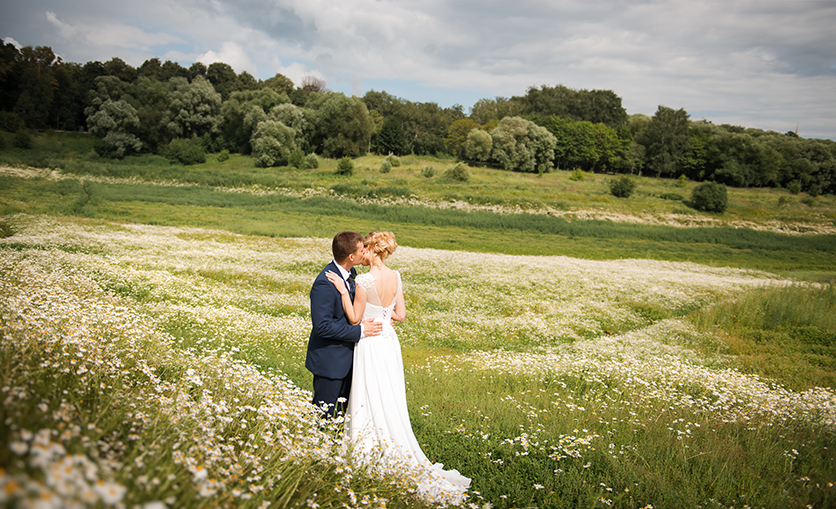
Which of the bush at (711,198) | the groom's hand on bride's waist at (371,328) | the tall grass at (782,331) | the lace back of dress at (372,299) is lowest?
the tall grass at (782,331)

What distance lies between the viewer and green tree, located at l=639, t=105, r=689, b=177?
313 ft

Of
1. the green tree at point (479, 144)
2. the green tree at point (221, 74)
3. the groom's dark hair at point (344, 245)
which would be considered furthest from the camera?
the green tree at point (221, 74)

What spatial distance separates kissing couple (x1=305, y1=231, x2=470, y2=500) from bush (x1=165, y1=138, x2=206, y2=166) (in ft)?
275

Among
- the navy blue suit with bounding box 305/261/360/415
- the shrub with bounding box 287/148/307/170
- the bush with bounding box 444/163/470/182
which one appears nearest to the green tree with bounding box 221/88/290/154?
the shrub with bounding box 287/148/307/170

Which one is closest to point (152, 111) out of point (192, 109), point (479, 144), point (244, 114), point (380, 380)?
point (192, 109)

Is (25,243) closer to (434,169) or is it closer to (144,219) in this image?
(144,219)

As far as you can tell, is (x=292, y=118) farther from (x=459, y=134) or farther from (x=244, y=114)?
(x=459, y=134)

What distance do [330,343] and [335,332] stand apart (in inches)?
15.1

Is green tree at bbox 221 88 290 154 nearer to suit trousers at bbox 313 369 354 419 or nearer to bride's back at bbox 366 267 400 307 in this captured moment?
bride's back at bbox 366 267 400 307

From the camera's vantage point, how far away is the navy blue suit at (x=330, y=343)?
5.50 metres

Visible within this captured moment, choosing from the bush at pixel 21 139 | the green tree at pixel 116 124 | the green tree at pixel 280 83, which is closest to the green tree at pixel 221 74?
the green tree at pixel 280 83

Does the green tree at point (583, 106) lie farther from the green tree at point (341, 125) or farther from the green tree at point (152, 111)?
the green tree at point (152, 111)

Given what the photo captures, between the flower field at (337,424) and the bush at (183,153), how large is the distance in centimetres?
6655

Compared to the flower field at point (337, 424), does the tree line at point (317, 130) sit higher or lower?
higher
